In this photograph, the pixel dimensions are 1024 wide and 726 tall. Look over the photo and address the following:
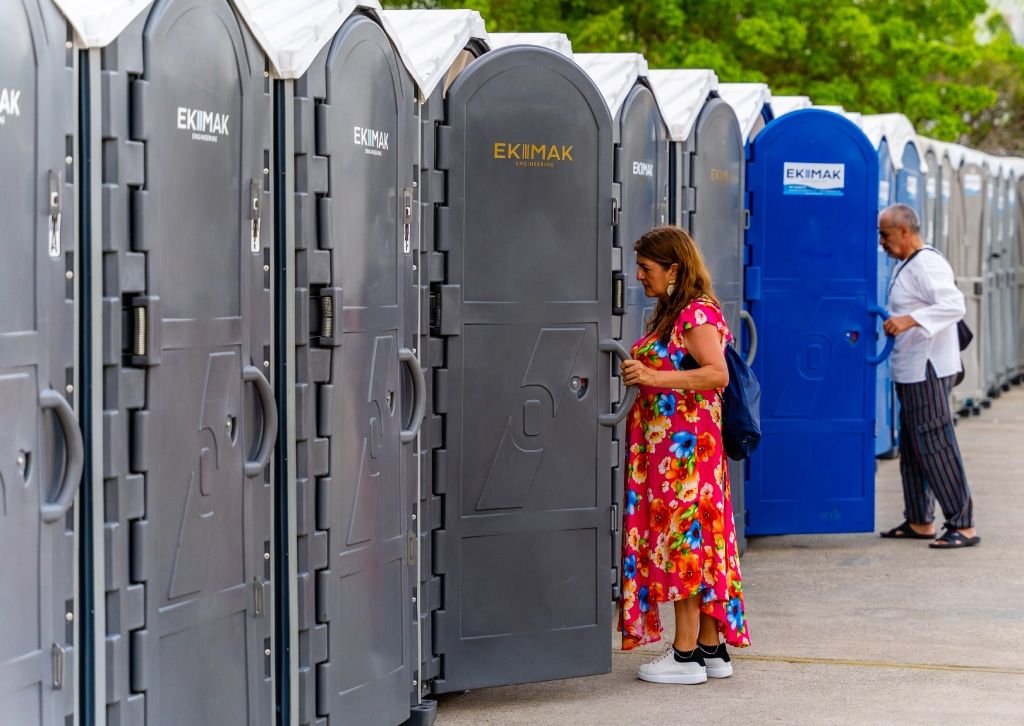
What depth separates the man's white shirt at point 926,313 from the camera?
29.6 ft

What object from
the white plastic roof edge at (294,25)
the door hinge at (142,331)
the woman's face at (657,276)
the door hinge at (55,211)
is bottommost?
the door hinge at (142,331)

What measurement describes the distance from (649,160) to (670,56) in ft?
55.3

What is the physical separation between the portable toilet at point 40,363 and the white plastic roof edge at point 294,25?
0.85 metres

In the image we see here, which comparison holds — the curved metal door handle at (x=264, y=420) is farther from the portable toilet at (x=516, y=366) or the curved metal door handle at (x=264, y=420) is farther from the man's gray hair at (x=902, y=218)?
the man's gray hair at (x=902, y=218)

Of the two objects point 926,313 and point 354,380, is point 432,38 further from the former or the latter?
point 926,313

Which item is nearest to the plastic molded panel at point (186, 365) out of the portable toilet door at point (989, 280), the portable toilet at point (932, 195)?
→ the portable toilet at point (932, 195)

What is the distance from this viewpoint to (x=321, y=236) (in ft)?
15.8

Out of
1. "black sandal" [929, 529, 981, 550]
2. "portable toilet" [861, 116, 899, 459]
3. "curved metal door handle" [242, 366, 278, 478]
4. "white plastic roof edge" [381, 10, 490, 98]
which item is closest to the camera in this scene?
"curved metal door handle" [242, 366, 278, 478]

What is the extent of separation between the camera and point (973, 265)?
53.0 ft

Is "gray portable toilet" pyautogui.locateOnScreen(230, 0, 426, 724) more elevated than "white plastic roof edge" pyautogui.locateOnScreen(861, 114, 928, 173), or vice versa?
"white plastic roof edge" pyautogui.locateOnScreen(861, 114, 928, 173)

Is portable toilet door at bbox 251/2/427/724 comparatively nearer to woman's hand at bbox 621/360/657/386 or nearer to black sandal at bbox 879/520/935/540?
woman's hand at bbox 621/360/657/386

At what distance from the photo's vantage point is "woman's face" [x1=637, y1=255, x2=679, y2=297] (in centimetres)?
603

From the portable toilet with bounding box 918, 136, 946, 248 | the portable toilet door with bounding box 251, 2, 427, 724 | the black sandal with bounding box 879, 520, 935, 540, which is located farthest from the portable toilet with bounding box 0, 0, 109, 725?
the portable toilet with bounding box 918, 136, 946, 248

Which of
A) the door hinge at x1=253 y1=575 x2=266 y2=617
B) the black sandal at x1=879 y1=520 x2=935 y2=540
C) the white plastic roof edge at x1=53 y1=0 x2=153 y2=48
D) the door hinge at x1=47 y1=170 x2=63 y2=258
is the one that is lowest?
the black sandal at x1=879 y1=520 x2=935 y2=540
